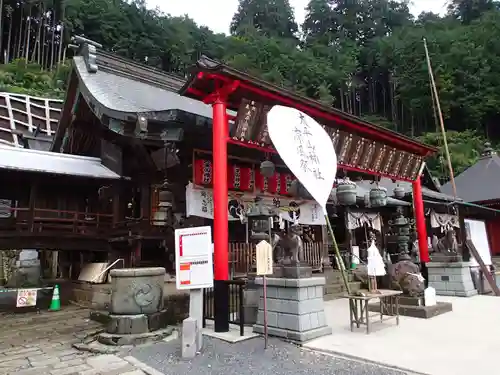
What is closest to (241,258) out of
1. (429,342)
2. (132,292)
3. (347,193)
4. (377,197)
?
(347,193)

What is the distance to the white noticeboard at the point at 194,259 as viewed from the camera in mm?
5462

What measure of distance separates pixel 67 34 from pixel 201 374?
51.6m

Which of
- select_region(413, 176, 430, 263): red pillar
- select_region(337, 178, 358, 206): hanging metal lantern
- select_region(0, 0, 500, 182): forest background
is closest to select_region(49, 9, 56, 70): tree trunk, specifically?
select_region(0, 0, 500, 182): forest background

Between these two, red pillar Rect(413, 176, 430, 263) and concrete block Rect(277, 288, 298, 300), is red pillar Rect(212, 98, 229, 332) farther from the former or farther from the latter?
red pillar Rect(413, 176, 430, 263)

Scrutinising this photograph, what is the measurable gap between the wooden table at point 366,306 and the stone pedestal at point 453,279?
423 cm

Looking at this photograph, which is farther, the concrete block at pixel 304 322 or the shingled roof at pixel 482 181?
the shingled roof at pixel 482 181

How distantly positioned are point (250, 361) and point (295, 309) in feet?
4.08

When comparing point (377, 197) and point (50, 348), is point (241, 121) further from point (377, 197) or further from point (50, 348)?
point (50, 348)

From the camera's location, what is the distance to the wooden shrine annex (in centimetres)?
786

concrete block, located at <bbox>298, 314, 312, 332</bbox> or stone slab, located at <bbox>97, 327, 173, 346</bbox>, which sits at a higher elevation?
concrete block, located at <bbox>298, 314, 312, 332</bbox>

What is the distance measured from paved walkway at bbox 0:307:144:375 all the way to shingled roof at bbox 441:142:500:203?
2187 cm

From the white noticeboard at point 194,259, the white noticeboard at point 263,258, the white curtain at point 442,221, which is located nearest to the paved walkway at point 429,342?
the white noticeboard at point 263,258

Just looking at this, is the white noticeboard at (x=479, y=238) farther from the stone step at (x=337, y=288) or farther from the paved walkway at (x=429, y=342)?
the paved walkway at (x=429, y=342)

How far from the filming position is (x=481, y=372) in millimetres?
4195
